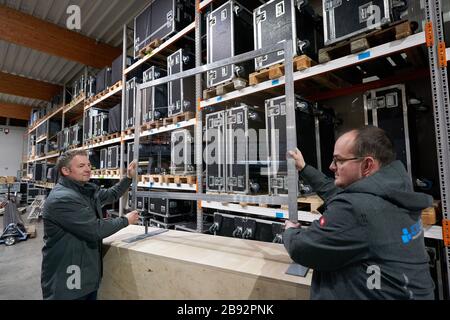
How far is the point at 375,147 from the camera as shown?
104 centimetres

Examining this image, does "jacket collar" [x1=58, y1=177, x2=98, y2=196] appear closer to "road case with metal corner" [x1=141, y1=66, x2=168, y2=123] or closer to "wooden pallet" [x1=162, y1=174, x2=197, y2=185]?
"wooden pallet" [x1=162, y1=174, x2=197, y2=185]

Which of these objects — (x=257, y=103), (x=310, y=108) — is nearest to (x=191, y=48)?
(x=257, y=103)

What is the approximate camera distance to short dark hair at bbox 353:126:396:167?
104cm

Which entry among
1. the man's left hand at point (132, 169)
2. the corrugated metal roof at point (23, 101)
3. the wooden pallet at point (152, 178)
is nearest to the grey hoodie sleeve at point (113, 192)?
the man's left hand at point (132, 169)

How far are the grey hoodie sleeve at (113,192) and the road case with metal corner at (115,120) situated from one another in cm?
285

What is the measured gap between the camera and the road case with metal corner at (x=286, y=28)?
2057 mm

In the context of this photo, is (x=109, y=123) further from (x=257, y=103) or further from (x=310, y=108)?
(x=310, y=108)

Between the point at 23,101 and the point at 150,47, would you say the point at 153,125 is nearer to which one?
the point at 150,47

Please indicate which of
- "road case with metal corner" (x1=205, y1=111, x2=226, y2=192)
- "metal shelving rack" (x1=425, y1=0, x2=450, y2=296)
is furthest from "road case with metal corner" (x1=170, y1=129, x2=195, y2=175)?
"metal shelving rack" (x1=425, y1=0, x2=450, y2=296)

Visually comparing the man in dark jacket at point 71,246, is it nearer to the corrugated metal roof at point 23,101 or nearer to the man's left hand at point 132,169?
the man's left hand at point 132,169

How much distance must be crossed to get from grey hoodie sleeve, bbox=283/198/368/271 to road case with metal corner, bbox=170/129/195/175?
2307mm

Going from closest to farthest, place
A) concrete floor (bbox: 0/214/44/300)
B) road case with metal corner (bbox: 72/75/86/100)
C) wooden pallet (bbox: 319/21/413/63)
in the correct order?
wooden pallet (bbox: 319/21/413/63)
concrete floor (bbox: 0/214/44/300)
road case with metal corner (bbox: 72/75/86/100)

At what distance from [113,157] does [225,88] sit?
11.2 ft

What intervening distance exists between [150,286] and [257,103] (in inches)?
90.8
